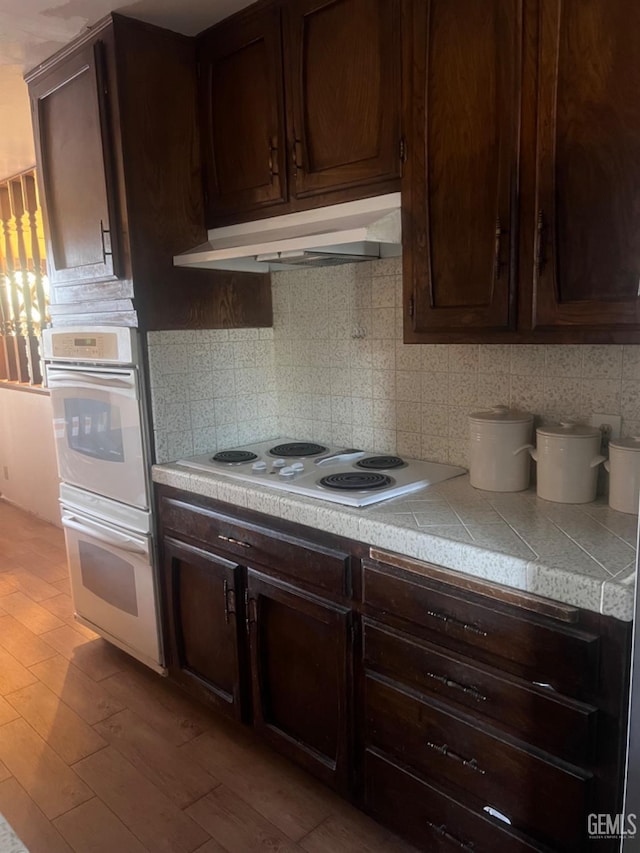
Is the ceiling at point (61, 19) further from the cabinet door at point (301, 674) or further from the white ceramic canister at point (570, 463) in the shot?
the cabinet door at point (301, 674)

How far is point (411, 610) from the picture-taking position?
4.79 feet

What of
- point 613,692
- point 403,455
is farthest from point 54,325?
point 613,692

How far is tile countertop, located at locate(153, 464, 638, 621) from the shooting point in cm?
119

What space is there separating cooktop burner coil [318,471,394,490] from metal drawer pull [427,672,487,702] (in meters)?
0.54

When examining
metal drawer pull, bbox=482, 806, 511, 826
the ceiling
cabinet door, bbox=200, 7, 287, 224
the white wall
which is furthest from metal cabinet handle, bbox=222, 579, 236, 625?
the white wall

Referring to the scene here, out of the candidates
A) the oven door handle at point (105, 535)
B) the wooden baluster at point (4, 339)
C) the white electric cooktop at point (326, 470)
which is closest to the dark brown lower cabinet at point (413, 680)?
the white electric cooktop at point (326, 470)

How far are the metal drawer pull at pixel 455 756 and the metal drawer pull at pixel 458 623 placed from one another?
0.99ft

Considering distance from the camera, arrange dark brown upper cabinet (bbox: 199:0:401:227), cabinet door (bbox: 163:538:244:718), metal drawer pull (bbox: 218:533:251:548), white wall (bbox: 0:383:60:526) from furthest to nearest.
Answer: white wall (bbox: 0:383:60:526) < cabinet door (bbox: 163:538:244:718) < metal drawer pull (bbox: 218:533:251:548) < dark brown upper cabinet (bbox: 199:0:401:227)

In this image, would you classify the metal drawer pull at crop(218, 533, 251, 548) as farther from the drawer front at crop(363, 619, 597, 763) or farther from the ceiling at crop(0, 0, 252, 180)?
the ceiling at crop(0, 0, 252, 180)

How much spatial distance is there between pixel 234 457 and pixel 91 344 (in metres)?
0.71

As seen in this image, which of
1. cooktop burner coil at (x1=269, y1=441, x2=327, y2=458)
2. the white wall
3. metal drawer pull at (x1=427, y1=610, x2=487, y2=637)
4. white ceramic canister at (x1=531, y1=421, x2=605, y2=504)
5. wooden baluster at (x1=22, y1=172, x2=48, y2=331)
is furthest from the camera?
the white wall

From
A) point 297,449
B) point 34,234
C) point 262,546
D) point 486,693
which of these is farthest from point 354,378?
point 34,234

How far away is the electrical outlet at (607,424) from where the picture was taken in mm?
1648

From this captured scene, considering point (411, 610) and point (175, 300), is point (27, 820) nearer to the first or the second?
point (411, 610)
